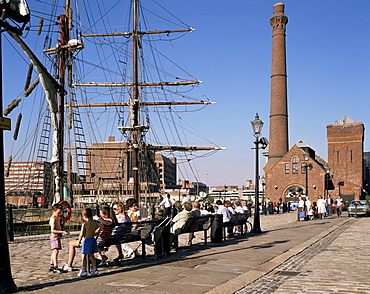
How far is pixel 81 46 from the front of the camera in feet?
90.6

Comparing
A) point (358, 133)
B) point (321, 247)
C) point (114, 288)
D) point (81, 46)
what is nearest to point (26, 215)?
point (81, 46)

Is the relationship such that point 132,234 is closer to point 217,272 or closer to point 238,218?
point 217,272

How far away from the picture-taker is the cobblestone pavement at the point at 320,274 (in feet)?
23.4

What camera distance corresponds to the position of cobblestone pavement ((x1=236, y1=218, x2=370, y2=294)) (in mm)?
7133

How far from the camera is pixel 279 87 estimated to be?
63.8 metres

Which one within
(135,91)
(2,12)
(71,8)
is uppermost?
(71,8)

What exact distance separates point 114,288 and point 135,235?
3.09 m

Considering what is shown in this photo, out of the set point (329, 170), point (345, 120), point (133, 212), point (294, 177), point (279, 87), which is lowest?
point (133, 212)

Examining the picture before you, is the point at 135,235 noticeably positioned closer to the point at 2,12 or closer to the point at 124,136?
the point at 2,12

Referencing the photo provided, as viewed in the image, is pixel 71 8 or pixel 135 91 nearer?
pixel 71 8

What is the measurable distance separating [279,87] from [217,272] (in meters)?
57.5

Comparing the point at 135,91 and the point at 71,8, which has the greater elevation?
the point at 71,8

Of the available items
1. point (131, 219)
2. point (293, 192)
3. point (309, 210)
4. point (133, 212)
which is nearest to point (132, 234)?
point (131, 219)

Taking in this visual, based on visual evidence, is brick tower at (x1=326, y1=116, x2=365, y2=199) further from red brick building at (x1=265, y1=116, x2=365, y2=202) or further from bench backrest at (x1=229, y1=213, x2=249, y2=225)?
bench backrest at (x1=229, y1=213, x2=249, y2=225)
